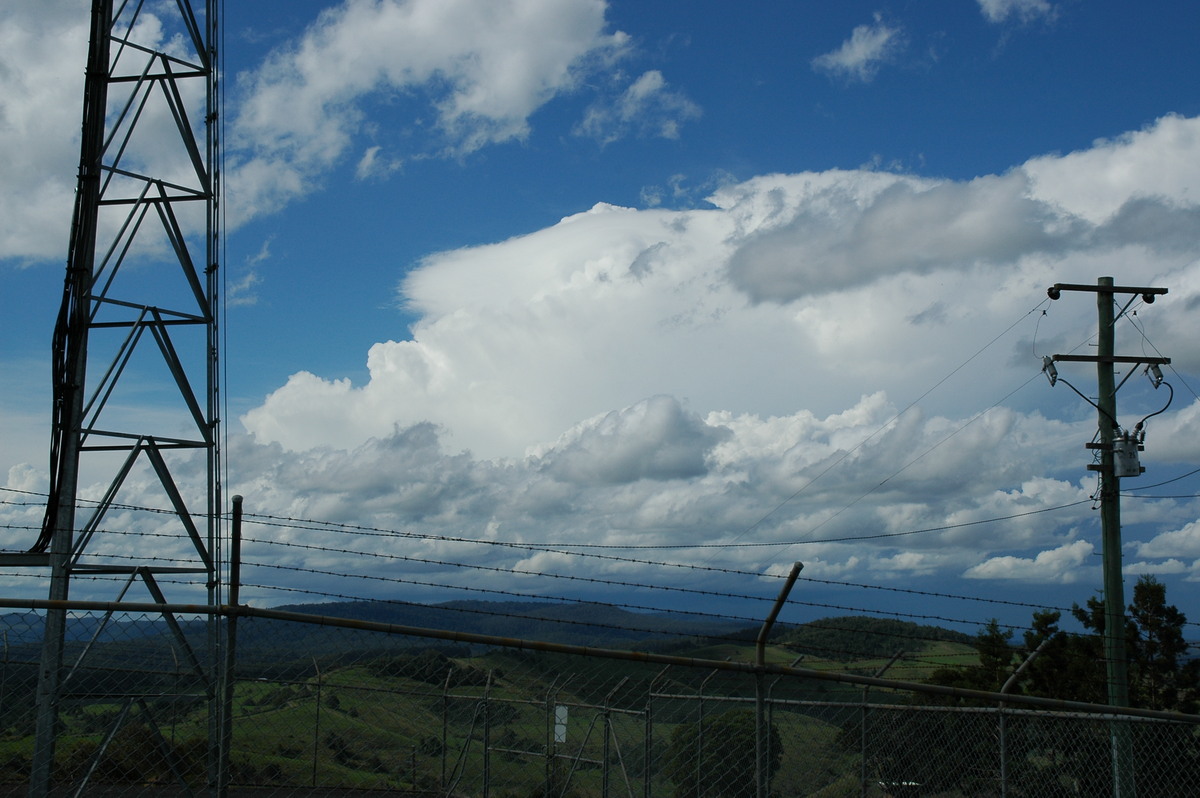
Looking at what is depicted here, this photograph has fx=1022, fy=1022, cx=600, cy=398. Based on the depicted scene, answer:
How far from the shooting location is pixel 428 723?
14758mm

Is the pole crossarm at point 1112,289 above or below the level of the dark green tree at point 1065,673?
above

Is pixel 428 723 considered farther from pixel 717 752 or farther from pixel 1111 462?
pixel 1111 462

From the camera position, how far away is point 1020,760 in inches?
425

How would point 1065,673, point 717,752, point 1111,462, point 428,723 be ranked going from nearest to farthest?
1. point 717,752
2. point 428,723
3. point 1111,462
4. point 1065,673

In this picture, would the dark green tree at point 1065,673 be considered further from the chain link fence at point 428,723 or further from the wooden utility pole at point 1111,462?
the chain link fence at point 428,723

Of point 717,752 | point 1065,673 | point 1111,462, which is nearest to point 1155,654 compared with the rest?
point 1065,673

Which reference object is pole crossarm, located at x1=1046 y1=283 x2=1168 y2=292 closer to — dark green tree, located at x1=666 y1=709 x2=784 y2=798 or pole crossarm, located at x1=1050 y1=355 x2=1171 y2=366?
pole crossarm, located at x1=1050 y1=355 x2=1171 y2=366

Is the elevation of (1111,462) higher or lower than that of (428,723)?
higher

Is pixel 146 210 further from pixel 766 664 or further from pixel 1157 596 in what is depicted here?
pixel 1157 596

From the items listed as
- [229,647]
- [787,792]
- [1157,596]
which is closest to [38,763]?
[229,647]

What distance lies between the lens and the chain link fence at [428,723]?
6.96 m

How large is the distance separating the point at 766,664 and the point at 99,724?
5832 mm

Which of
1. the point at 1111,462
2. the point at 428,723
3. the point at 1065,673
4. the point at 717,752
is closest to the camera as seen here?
the point at 717,752

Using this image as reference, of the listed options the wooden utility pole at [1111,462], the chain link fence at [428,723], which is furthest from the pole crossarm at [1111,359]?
the chain link fence at [428,723]
